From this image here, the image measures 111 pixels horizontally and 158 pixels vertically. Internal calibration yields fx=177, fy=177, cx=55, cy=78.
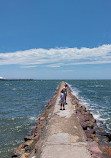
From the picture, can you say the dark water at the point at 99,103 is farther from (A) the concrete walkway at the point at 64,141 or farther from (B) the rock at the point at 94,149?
(B) the rock at the point at 94,149

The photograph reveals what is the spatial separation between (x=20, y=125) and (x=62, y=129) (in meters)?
5.00

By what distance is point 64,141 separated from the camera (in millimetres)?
4797

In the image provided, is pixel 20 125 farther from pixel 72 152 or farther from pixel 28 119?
pixel 72 152

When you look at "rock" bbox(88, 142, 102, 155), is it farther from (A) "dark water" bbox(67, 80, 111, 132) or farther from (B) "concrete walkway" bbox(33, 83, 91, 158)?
(A) "dark water" bbox(67, 80, 111, 132)

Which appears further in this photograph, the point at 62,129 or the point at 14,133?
the point at 14,133

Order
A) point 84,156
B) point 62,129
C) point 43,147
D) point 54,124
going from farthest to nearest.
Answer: point 54,124 → point 62,129 → point 43,147 → point 84,156

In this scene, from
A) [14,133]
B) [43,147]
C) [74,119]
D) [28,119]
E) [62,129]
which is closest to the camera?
[43,147]

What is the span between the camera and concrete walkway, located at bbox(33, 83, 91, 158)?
13.3ft

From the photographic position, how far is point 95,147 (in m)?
4.65

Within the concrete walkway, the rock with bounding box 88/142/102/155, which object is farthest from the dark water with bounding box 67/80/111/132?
the rock with bounding box 88/142/102/155

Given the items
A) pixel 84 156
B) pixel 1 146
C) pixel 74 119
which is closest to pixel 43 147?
pixel 84 156

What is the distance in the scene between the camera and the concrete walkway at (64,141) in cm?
407

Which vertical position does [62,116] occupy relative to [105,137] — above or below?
above

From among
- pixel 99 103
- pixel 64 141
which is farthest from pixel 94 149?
pixel 99 103
